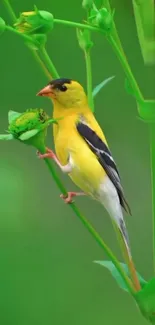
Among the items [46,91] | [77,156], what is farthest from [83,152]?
[46,91]

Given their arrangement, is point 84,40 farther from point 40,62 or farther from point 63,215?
point 63,215

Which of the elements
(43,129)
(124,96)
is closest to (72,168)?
(43,129)

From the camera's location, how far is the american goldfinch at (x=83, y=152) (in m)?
1.04

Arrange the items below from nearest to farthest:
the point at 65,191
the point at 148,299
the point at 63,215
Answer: the point at 65,191, the point at 148,299, the point at 63,215

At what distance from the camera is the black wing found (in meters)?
1.05

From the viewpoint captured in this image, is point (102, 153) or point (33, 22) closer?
point (33, 22)


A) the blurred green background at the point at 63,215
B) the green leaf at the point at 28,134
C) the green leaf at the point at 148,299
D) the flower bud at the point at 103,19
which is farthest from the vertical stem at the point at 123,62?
the blurred green background at the point at 63,215

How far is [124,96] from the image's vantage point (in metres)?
2.11

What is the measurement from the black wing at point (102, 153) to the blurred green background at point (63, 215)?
0.54 meters

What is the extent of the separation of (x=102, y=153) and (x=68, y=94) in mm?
97

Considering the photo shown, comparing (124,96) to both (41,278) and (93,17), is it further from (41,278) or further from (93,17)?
(93,17)

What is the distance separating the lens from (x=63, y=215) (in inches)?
78.9

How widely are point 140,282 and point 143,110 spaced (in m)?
0.25

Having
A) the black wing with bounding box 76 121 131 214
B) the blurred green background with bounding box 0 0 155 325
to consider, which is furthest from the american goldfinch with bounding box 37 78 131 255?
the blurred green background with bounding box 0 0 155 325
